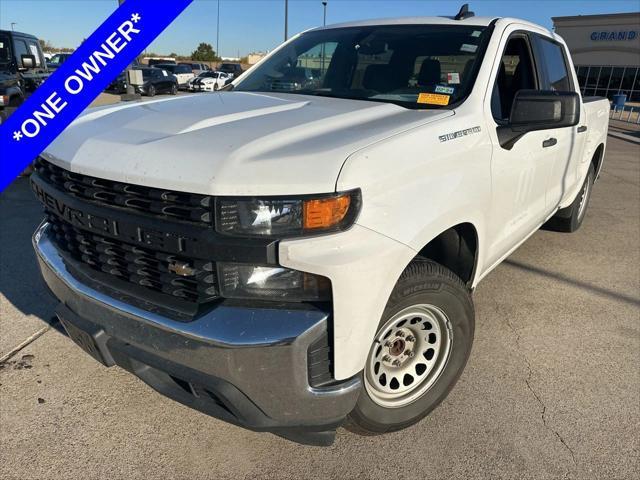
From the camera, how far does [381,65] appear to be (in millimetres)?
3215

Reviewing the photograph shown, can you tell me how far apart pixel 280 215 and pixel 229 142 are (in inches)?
14.5

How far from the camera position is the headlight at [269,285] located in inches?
71.3

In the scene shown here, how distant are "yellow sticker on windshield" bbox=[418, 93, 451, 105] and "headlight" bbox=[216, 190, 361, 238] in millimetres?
1134

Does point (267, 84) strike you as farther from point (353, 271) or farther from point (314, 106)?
point (353, 271)

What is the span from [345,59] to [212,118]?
1554 millimetres

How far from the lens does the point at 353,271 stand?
70.4 inches

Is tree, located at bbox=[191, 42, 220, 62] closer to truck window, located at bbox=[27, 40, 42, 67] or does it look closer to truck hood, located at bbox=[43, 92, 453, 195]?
truck window, located at bbox=[27, 40, 42, 67]

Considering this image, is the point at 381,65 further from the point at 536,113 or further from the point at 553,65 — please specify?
the point at 553,65

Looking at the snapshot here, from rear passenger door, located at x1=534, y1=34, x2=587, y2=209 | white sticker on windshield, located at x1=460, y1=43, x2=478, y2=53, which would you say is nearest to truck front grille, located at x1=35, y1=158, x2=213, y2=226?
white sticker on windshield, located at x1=460, y1=43, x2=478, y2=53

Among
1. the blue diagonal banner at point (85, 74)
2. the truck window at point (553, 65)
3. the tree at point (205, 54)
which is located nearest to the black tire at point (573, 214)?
the truck window at point (553, 65)

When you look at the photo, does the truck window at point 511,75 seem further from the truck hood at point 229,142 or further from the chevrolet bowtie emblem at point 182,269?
the chevrolet bowtie emblem at point 182,269

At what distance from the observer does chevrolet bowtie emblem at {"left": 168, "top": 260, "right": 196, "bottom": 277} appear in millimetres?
1851

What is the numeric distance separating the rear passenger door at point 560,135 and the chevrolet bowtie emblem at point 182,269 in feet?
8.76

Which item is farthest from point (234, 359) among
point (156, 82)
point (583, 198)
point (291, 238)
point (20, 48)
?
point (156, 82)
